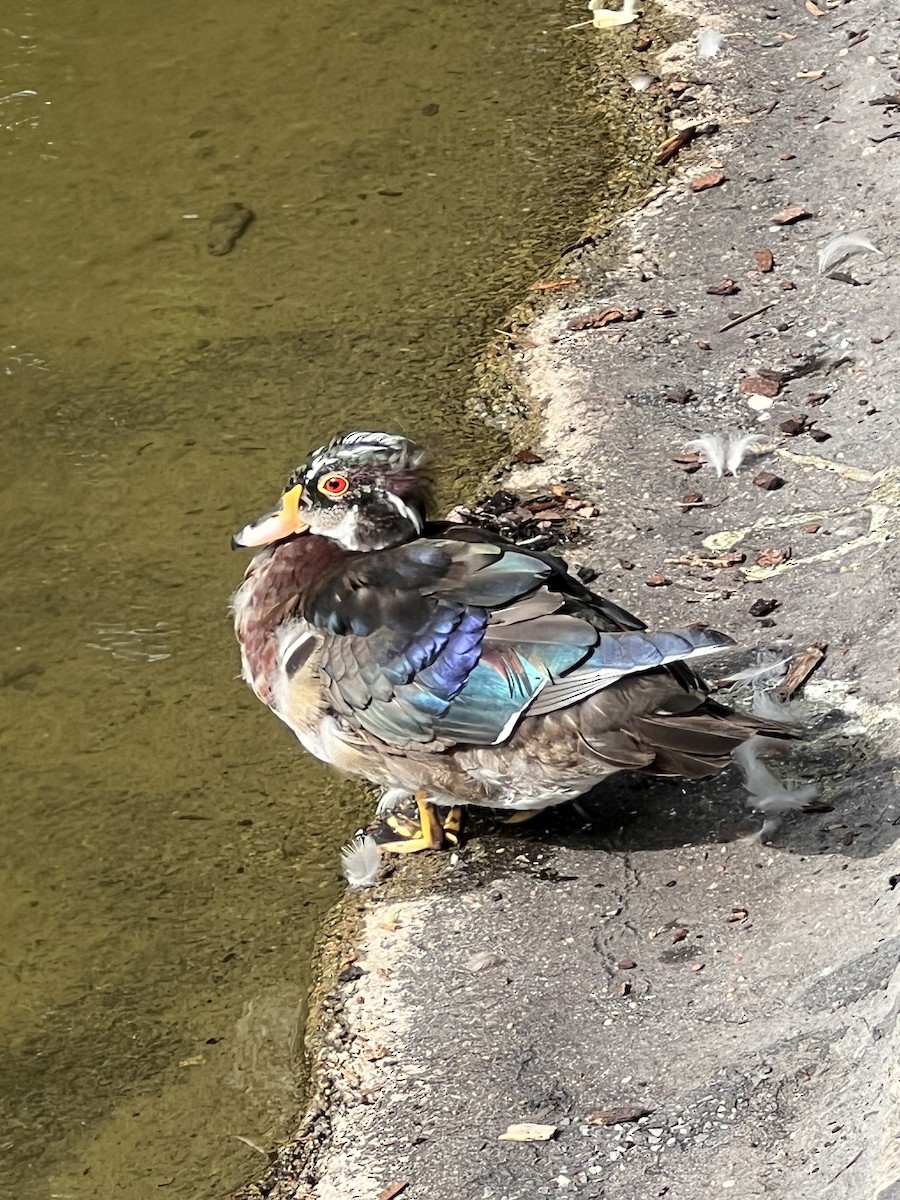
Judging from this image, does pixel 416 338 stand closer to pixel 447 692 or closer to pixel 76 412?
pixel 76 412

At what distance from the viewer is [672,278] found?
18.7ft

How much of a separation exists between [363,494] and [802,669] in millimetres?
1183

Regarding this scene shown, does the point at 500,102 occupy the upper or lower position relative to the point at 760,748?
upper

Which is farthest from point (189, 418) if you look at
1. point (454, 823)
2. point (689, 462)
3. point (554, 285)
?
point (454, 823)

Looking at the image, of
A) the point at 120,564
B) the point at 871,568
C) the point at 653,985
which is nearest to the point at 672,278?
the point at 871,568

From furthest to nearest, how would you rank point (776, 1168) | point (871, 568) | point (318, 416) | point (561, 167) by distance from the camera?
point (561, 167), point (318, 416), point (871, 568), point (776, 1168)

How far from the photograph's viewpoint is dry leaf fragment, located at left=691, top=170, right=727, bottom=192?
604 centimetres

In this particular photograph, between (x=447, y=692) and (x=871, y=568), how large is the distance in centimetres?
129

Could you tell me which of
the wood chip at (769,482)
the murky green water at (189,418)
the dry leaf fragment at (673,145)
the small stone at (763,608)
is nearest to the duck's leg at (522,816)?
the murky green water at (189,418)

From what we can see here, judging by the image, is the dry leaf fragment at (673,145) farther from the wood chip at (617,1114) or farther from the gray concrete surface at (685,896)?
the wood chip at (617,1114)

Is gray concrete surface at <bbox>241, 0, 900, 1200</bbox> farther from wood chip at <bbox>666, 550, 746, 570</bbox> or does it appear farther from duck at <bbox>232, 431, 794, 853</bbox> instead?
duck at <bbox>232, 431, 794, 853</bbox>

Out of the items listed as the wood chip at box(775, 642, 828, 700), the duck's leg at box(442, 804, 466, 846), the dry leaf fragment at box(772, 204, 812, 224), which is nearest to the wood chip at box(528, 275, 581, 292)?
the dry leaf fragment at box(772, 204, 812, 224)

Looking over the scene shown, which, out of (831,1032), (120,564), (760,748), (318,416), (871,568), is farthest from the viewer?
(318,416)

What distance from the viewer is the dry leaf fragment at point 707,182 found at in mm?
6035
